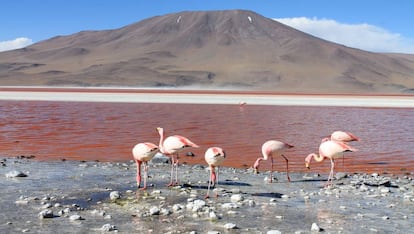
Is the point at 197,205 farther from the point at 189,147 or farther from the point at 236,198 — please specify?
the point at 189,147

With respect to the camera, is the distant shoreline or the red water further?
the distant shoreline

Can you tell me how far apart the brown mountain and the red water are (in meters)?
84.0

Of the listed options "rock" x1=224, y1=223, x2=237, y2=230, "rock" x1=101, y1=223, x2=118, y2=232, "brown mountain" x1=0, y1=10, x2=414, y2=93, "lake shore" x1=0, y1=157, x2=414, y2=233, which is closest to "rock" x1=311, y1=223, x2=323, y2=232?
"lake shore" x1=0, y1=157, x2=414, y2=233

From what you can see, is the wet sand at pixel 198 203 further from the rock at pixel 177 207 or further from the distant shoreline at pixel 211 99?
the distant shoreline at pixel 211 99

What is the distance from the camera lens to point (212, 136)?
20047 millimetres

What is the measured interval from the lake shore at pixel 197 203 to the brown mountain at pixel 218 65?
98.1 meters

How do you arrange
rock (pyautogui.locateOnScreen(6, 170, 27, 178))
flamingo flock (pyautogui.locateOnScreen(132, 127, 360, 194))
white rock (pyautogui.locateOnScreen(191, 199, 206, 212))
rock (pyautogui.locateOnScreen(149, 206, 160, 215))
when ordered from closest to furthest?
rock (pyautogui.locateOnScreen(149, 206, 160, 215)) < white rock (pyautogui.locateOnScreen(191, 199, 206, 212)) < flamingo flock (pyautogui.locateOnScreen(132, 127, 360, 194)) < rock (pyautogui.locateOnScreen(6, 170, 27, 178))

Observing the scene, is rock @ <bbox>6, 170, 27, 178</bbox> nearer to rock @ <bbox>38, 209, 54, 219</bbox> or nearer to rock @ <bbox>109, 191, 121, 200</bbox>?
rock @ <bbox>109, 191, 121, 200</bbox>

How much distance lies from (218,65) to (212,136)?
133793mm

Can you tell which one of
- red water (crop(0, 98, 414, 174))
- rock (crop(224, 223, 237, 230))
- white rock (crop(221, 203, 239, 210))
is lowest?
rock (crop(224, 223, 237, 230))

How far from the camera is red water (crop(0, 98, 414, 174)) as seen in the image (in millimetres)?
15086

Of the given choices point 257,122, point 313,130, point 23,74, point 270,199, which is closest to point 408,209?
point 270,199

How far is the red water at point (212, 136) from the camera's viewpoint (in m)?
15.1

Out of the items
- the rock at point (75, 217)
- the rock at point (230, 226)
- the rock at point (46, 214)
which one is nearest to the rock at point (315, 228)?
the rock at point (230, 226)
